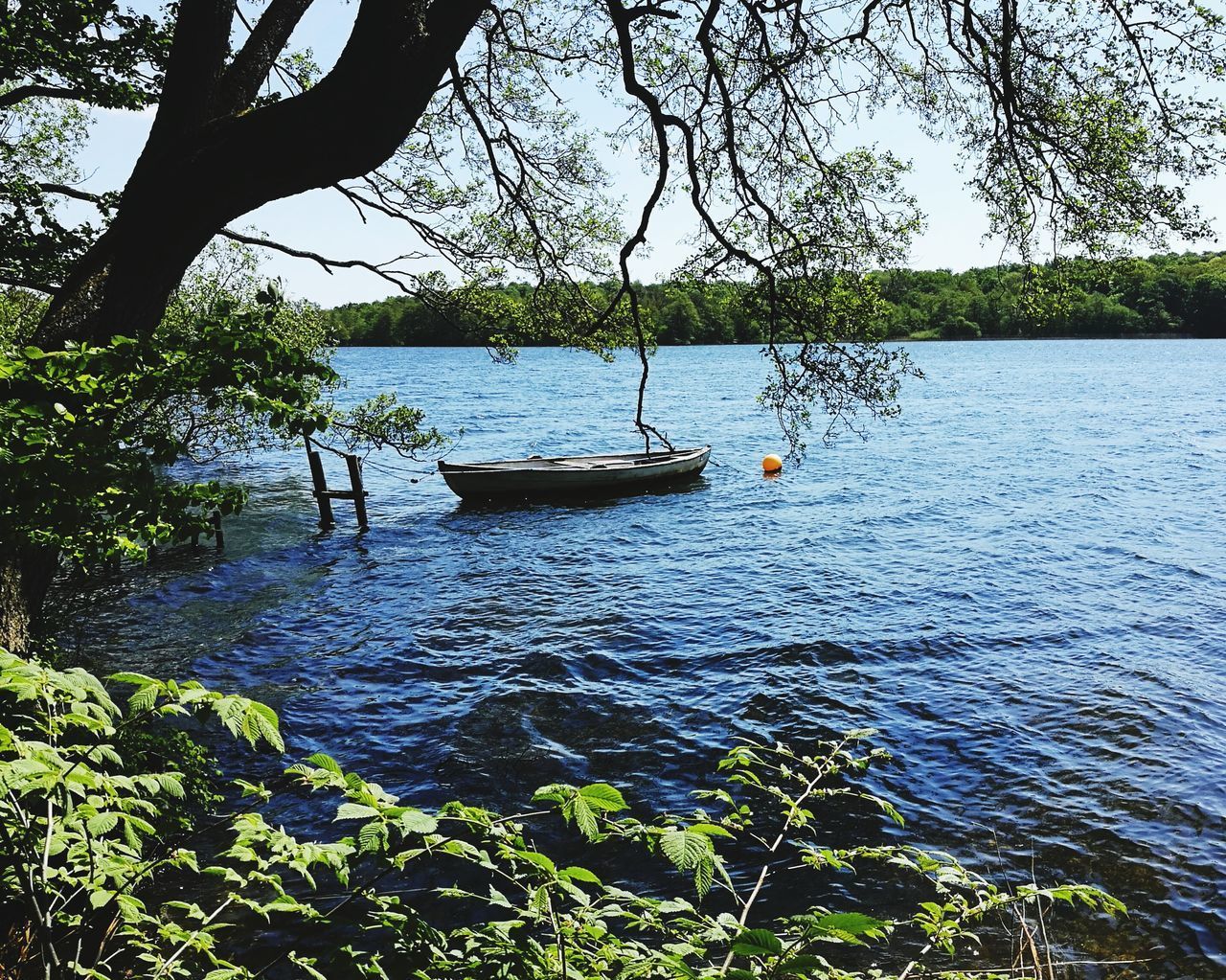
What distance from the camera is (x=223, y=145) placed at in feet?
15.0

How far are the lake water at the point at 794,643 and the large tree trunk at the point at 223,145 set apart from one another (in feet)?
18.4

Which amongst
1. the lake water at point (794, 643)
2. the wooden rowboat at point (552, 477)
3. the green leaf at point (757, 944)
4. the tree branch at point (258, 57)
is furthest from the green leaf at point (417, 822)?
the wooden rowboat at point (552, 477)

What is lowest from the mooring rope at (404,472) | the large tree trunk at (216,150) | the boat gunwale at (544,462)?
the mooring rope at (404,472)

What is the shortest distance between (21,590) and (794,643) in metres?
10.1

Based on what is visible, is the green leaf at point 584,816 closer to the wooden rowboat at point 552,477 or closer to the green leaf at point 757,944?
the green leaf at point 757,944

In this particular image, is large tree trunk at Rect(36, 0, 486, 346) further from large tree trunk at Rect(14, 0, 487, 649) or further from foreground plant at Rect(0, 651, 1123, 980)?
foreground plant at Rect(0, 651, 1123, 980)

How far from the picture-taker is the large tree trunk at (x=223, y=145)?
427 centimetres

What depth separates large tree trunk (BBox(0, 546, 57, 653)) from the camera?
4.89m

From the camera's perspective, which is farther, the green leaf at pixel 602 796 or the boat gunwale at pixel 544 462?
the boat gunwale at pixel 544 462

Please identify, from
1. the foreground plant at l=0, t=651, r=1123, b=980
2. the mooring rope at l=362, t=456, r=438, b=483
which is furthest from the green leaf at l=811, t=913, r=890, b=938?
the mooring rope at l=362, t=456, r=438, b=483

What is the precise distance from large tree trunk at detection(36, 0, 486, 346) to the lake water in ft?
18.4

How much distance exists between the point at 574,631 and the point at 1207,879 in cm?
860

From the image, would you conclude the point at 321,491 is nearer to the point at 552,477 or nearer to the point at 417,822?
the point at 552,477

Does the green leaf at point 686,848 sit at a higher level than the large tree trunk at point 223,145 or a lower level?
lower
